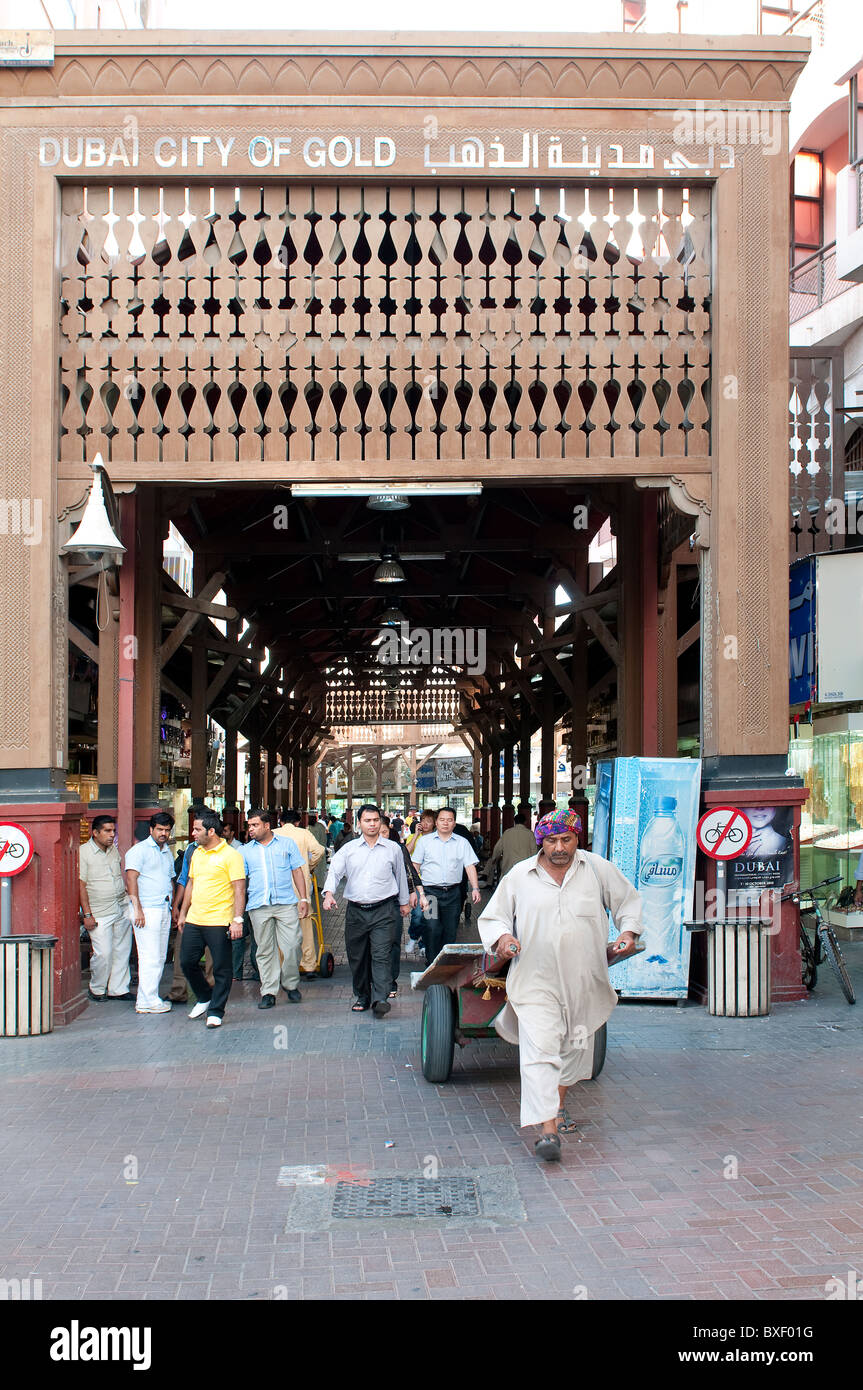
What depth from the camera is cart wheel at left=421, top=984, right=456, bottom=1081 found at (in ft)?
26.0

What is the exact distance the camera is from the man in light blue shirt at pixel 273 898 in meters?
11.1

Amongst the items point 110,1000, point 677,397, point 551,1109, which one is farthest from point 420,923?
point 551,1109

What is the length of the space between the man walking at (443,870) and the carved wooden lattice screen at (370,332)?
3521 mm

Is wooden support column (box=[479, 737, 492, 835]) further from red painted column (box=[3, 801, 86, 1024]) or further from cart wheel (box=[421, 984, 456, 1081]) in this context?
cart wheel (box=[421, 984, 456, 1081])

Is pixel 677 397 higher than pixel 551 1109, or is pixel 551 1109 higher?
pixel 677 397

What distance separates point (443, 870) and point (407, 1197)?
604 centimetres

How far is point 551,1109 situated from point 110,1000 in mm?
6190

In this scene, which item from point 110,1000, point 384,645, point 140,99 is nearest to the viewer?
point 140,99

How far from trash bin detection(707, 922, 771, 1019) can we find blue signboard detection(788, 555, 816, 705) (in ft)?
9.49

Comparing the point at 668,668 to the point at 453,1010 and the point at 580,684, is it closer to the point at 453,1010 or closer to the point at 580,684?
the point at 580,684

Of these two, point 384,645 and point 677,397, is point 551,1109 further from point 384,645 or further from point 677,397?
point 384,645

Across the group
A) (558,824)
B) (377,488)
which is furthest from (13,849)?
(558,824)

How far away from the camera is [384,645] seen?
73.7ft

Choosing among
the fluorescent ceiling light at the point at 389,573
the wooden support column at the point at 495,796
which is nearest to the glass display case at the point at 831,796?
the fluorescent ceiling light at the point at 389,573
